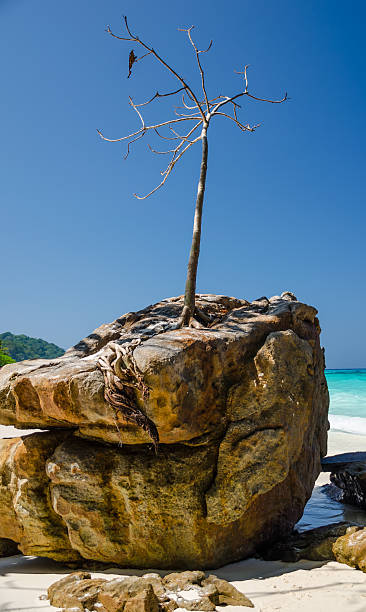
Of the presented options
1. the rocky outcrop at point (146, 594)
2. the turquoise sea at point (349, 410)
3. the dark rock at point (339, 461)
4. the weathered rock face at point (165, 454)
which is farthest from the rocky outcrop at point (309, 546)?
the turquoise sea at point (349, 410)

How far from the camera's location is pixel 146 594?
3336mm

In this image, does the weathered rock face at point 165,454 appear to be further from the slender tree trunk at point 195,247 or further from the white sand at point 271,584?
the slender tree trunk at point 195,247

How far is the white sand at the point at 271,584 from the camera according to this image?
141 inches

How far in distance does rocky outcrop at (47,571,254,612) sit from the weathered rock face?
680mm

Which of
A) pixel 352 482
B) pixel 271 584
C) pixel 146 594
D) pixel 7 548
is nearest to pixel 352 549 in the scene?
pixel 271 584

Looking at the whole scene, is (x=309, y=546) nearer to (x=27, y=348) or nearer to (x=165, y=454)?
(x=165, y=454)

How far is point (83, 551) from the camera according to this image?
4750 mm

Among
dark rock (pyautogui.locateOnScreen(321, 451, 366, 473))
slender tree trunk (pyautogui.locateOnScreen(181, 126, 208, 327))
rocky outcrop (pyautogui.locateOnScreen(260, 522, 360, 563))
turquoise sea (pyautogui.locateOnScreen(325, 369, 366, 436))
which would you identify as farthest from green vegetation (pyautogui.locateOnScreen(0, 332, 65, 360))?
rocky outcrop (pyautogui.locateOnScreen(260, 522, 360, 563))

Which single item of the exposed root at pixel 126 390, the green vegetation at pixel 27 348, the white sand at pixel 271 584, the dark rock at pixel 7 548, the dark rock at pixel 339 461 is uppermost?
the green vegetation at pixel 27 348

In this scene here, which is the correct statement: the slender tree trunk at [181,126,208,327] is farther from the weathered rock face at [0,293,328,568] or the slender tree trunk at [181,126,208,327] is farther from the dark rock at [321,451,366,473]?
the dark rock at [321,451,366,473]

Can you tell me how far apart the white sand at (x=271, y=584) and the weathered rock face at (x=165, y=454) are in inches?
9.5

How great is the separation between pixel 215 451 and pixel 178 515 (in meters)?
0.76

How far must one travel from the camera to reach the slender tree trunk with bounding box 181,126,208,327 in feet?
19.7

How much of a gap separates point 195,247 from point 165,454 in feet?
9.71
